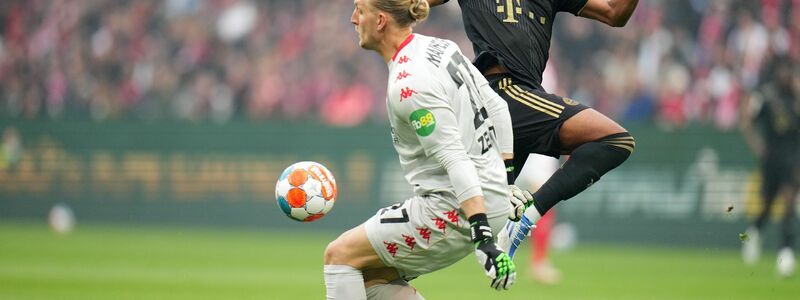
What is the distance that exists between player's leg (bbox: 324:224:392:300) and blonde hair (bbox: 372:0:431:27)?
1163mm

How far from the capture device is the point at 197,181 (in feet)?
67.3

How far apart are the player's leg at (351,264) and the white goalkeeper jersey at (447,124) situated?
0.43 m

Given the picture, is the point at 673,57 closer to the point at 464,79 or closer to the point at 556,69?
the point at 556,69

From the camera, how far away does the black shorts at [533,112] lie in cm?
768

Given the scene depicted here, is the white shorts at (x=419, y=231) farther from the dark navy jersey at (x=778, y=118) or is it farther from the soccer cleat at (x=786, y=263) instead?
the dark navy jersey at (x=778, y=118)

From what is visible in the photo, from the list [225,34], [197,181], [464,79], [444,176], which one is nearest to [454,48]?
[464,79]

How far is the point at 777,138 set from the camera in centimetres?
1620

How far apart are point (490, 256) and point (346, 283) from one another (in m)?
0.95

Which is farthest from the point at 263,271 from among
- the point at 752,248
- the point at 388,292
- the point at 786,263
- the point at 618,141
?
the point at 388,292

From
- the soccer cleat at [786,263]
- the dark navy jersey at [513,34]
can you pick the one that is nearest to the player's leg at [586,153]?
the dark navy jersey at [513,34]

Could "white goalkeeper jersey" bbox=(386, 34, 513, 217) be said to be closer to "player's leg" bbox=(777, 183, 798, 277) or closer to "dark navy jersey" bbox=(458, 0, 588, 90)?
"dark navy jersey" bbox=(458, 0, 588, 90)

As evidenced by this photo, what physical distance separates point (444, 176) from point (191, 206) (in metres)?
14.6

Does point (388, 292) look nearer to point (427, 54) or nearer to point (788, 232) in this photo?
point (427, 54)

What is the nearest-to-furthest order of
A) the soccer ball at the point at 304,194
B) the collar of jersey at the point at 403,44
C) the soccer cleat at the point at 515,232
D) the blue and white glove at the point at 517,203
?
the collar of jersey at the point at 403,44
the blue and white glove at the point at 517,203
the soccer ball at the point at 304,194
the soccer cleat at the point at 515,232
